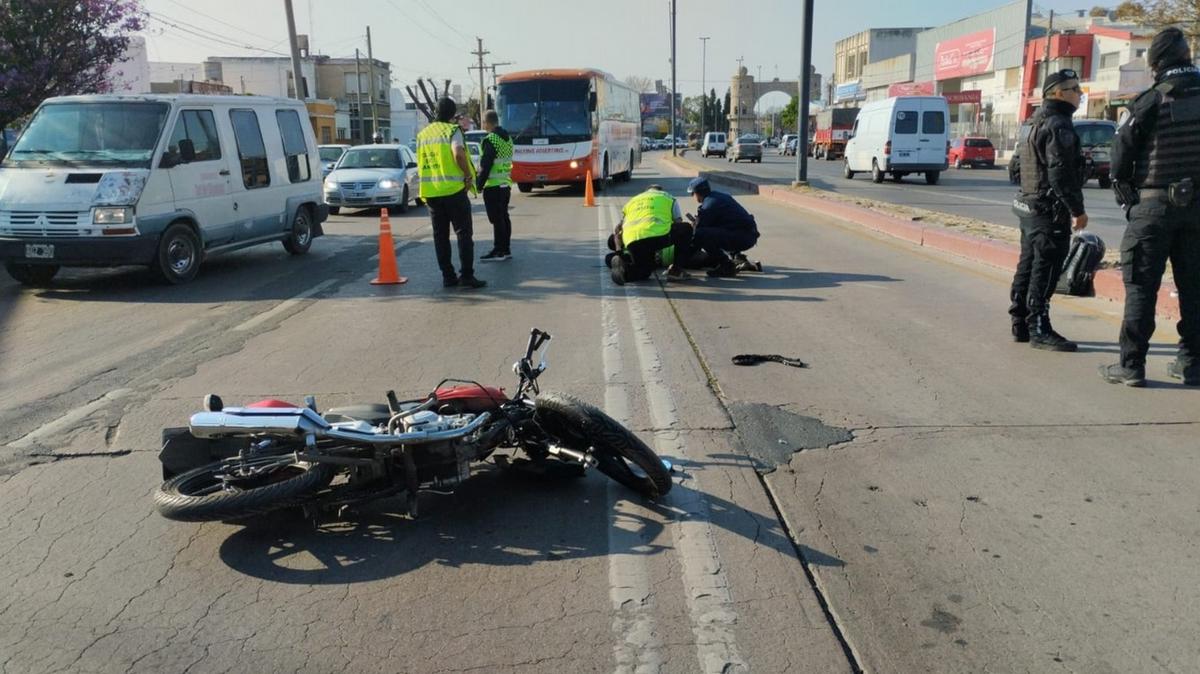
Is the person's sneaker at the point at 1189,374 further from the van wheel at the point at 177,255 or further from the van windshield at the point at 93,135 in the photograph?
the van windshield at the point at 93,135

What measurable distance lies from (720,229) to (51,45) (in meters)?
12.0

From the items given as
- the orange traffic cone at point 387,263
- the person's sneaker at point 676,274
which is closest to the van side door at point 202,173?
the orange traffic cone at point 387,263

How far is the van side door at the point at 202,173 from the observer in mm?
10417

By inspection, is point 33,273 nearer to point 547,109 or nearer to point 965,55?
point 547,109

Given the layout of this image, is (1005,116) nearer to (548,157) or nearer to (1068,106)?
(548,157)

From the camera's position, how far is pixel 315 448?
3793mm

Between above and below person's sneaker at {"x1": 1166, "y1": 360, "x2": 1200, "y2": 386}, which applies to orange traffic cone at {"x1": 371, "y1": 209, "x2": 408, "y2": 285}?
above

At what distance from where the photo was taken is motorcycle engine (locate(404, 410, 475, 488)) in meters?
3.96

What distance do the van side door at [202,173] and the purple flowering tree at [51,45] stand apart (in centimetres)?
607

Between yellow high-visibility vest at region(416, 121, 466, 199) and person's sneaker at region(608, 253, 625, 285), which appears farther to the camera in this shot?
person's sneaker at region(608, 253, 625, 285)

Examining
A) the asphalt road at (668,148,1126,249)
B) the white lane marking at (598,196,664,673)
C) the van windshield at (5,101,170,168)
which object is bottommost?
the white lane marking at (598,196,664,673)

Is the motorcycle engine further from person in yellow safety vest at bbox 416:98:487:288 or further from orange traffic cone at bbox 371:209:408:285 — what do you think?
orange traffic cone at bbox 371:209:408:285

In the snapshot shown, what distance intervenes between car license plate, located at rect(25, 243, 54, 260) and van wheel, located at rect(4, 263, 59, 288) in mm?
709

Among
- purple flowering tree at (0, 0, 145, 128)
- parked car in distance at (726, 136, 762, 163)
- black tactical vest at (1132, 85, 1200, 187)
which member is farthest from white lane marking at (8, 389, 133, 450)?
parked car in distance at (726, 136, 762, 163)
